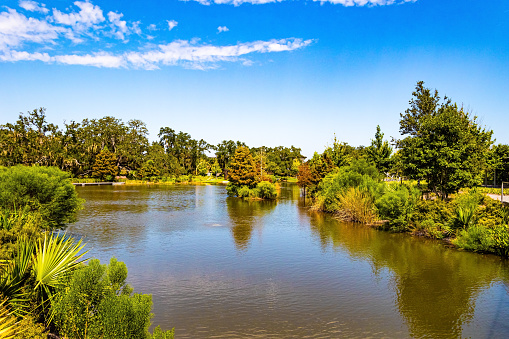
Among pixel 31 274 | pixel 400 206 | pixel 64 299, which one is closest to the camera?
pixel 64 299

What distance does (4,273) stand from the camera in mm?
6953

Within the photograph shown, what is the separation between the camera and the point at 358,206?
92.7 feet

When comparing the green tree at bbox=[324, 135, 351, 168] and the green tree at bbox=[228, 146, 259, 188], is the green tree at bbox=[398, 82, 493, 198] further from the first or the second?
the green tree at bbox=[228, 146, 259, 188]

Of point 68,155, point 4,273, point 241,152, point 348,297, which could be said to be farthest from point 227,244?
point 68,155

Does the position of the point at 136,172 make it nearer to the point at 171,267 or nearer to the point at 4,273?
the point at 171,267

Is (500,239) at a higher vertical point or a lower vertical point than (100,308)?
lower

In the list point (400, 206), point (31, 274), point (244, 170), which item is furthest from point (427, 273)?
point (244, 170)

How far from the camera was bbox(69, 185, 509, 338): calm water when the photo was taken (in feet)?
34.5

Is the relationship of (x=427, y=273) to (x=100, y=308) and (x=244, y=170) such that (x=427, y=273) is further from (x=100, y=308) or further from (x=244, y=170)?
(x=244, y=170)

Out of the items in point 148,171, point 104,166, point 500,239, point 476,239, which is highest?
point 104,166

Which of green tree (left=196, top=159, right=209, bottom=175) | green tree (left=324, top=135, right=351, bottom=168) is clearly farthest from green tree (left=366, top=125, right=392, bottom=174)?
green tree (left=196, top=159, right=209, bottom=175)

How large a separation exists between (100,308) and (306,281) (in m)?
9.98

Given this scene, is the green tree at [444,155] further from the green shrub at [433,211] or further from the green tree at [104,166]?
the green tree at [104,166]

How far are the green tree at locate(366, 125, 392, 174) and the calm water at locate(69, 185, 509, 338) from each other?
17.2 metres
